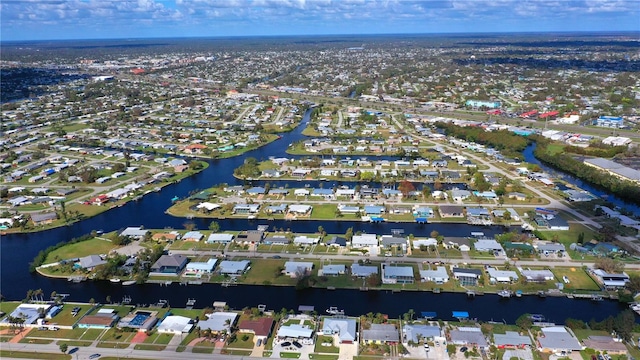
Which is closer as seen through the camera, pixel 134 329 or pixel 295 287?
pixel 134 329

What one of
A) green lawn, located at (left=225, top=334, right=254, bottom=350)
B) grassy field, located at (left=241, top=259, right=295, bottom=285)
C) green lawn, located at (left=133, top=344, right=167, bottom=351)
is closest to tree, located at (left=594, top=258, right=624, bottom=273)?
grassy field, located at (left=241, top=259, right=295, bottom=285)

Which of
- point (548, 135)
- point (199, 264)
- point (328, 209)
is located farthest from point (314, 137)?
point (199, 264)

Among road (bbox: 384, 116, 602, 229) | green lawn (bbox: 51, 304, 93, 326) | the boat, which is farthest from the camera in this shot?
road (bbox: 384, 116, 602, 229)

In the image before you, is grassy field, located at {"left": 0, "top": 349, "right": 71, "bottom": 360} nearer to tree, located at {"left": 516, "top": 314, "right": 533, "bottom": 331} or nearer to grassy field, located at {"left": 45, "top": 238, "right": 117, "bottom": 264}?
grassy field, located at {"left": 45, "top": 238, "right": 117, "bottom": 264}

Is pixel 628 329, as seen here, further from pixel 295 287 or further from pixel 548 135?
pixel 548 135

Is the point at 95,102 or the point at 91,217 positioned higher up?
the point at 95,102
